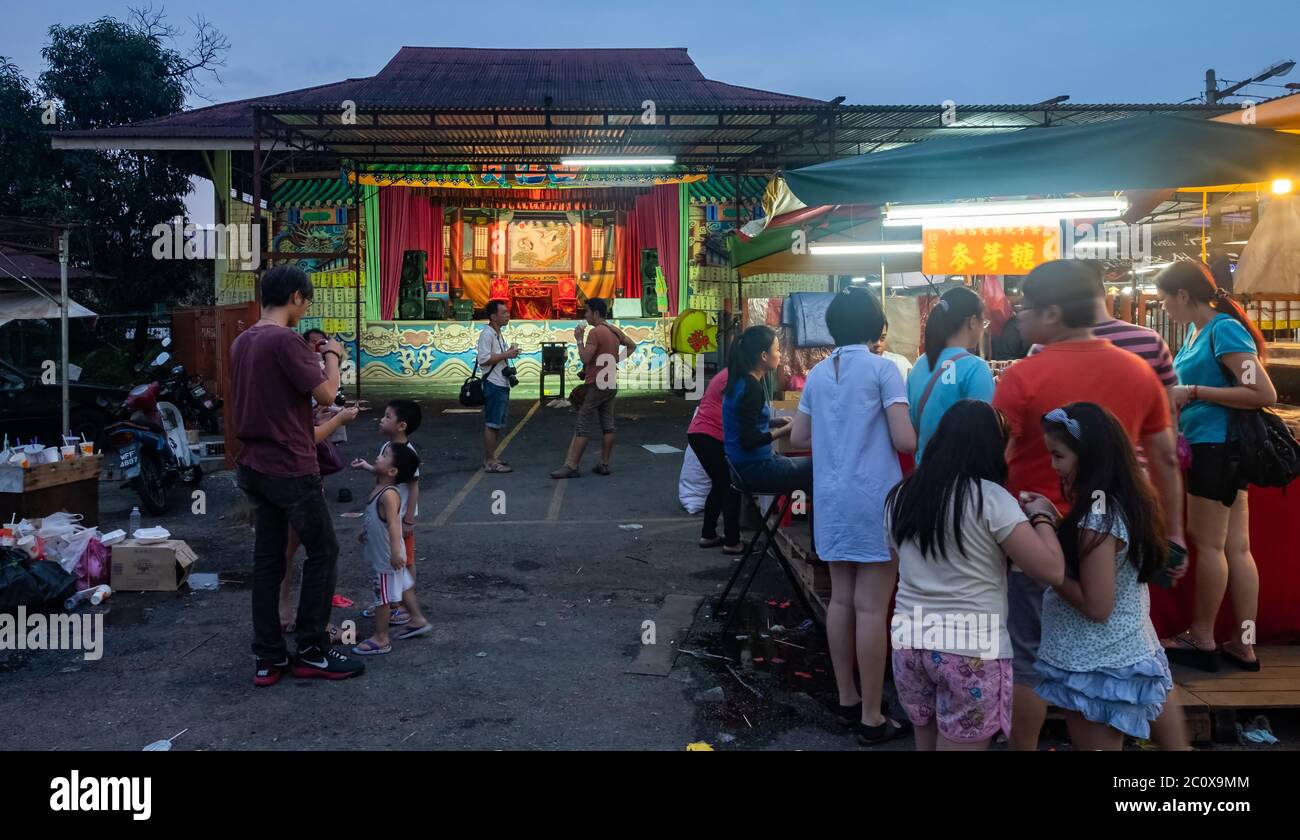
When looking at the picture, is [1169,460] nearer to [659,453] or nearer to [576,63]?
[659,453]

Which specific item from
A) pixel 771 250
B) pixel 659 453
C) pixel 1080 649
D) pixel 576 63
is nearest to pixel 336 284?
pixel 576 63

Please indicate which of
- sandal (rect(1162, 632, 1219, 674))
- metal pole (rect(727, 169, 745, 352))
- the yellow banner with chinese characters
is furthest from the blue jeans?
metal pole (rect(727, 169, 745, 352))

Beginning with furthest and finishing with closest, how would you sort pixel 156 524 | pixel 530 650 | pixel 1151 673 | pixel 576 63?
pixel 576 63
pixel 156 524
pixel 530 650
pixel 1151 673

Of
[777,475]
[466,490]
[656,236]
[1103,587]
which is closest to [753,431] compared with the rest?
[777,475]

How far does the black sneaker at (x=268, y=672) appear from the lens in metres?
4.78

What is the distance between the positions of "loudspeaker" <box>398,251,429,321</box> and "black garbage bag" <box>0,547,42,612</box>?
15075mm

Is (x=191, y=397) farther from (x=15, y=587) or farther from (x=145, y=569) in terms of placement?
(x=15, y=587)

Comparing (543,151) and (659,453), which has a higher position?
(543,151)

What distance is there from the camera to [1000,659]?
3039mm

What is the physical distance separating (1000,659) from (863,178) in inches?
129

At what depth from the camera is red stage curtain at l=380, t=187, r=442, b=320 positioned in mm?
20469

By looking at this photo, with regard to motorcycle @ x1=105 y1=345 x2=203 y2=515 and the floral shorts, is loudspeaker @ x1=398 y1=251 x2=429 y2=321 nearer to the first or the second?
motorcycle @ x1=105 y1=345 x2=203 y2=515

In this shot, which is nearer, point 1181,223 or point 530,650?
point 530,650

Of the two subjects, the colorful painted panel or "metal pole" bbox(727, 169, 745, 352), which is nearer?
"metal pole" bbox(727, 169, 745, 352)
